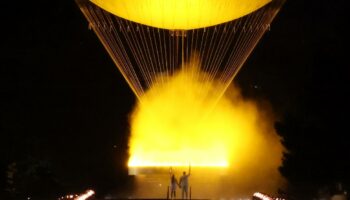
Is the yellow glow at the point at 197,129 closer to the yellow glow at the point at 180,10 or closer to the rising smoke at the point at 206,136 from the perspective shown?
the rising smoke at the point at 206,136

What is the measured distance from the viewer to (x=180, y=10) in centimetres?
1390

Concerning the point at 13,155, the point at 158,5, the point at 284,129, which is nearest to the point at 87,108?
the point at 13,155

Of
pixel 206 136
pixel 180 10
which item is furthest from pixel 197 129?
pixel 180 10

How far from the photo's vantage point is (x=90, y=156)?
118 feet

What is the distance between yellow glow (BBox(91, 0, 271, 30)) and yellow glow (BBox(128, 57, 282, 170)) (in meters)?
6.68

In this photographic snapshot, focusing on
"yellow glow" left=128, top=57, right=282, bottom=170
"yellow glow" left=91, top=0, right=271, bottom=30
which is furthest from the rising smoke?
"yellow glow" left=91, top=0, right=271, bottom=30

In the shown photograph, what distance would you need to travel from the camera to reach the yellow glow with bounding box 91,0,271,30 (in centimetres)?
1346

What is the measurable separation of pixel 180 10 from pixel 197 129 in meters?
14.2

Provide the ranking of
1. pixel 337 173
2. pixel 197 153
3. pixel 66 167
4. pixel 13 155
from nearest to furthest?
pixel 337 173 < pixel 197 153 < pixel 13 155 < pixel 66 167

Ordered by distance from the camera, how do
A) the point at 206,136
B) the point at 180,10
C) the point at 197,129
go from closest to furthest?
the point at 180,10
the point at 197,129
the point at 206,136

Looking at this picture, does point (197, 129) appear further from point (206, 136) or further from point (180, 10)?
point (180, 10)

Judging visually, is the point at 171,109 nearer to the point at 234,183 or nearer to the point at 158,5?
the point at 234,183

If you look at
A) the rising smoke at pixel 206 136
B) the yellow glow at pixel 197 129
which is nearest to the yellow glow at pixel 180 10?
the yellow glow at pixel 197 129

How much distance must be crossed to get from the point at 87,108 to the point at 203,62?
10530 mm
